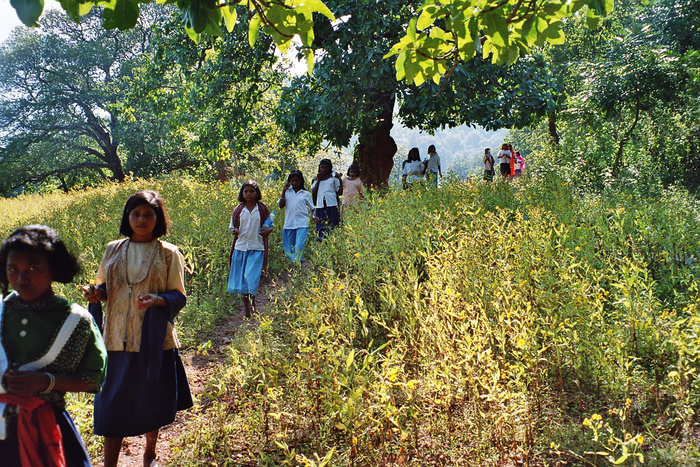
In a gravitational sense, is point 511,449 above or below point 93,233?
below

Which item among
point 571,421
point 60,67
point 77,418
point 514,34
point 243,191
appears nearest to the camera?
point 514,34

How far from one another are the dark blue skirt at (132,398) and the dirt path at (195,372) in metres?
0.50

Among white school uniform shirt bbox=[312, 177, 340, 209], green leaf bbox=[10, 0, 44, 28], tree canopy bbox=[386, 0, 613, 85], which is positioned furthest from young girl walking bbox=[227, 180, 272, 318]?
green leaf bbox=[10, 0, 44, 28]

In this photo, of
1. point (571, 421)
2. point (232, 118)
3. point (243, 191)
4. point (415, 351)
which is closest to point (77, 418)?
point (415, 351)

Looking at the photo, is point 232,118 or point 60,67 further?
point 60,67

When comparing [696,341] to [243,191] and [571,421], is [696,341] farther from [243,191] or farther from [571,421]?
[243,191]

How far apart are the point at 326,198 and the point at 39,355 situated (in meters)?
7.24

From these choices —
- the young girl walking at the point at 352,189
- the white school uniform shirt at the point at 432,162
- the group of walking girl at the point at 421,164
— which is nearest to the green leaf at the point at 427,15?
the young girl walking at the point at 352,189

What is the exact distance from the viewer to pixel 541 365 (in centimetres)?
355

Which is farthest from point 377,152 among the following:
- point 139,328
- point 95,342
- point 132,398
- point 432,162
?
point 95,342

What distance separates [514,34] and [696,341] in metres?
2.14

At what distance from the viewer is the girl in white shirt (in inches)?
362

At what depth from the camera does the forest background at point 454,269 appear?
3.02m

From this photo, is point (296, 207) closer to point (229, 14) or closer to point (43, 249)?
point (229, 14)
